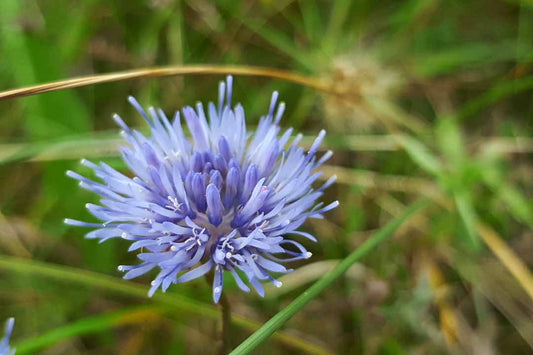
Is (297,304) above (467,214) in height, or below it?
below

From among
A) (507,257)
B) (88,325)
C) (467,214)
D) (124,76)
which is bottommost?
(88,325)

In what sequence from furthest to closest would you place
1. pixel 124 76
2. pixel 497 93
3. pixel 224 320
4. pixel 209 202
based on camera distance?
1. pixel 497 93
2. pixel 124 76
3. pixel 224 320
4. pixel 209 202

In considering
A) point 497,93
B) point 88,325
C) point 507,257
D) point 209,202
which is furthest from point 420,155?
point 88,325

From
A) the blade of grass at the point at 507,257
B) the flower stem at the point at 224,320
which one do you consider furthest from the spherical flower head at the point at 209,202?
the blade of grass at the point at 507,257

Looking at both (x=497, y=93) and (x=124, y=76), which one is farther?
(x=497, y=93)

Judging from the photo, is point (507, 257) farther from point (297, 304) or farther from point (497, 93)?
point (297, 304)

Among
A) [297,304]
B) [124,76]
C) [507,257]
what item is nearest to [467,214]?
[507,257]

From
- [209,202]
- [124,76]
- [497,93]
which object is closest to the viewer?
[209,202]
